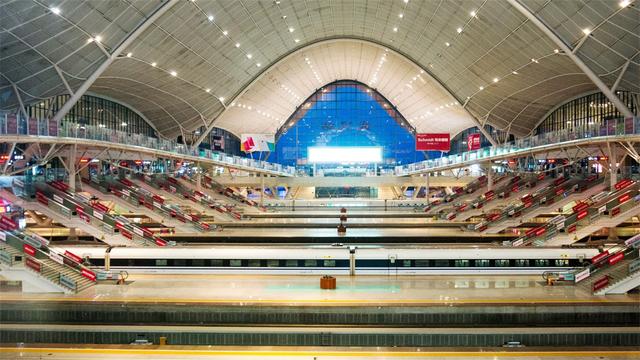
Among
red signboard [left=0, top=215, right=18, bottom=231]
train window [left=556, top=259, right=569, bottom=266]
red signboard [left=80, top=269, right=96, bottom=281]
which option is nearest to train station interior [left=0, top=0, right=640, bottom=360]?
red signboard [left=80, top=269, right=96, bottom=281]

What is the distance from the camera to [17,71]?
33.8 meters

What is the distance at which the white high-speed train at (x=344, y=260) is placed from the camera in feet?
83.0

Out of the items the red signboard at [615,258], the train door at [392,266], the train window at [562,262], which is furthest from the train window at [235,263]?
the red signboard at [615,258]

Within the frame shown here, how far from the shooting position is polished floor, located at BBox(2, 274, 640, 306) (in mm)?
20002

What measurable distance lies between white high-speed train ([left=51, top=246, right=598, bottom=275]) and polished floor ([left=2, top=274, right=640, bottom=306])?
0.55m

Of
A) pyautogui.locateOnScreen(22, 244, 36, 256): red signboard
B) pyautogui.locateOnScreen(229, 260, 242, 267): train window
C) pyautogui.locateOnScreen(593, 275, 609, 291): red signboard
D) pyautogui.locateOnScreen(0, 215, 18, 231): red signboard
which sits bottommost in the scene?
pyautogui.locateOnScreen(593, 275, 609, 291): red signboard

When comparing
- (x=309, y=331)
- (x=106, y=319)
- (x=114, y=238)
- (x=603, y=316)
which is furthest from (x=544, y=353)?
(x=114, y=238)

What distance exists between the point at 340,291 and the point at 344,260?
377cm

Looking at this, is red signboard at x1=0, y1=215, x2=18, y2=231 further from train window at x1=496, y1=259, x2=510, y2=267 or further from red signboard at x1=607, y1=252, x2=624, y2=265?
red signboard at x1=607, y1=252, x2=624, y2=265

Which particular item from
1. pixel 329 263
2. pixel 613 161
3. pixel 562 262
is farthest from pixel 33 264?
pixel 613 161

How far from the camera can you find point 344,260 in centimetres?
2538

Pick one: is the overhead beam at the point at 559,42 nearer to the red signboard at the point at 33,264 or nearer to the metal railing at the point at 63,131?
the metal railing at the point at 63,131

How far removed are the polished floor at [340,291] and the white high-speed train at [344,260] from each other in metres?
0.55

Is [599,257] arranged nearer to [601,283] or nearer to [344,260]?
[601,283]
